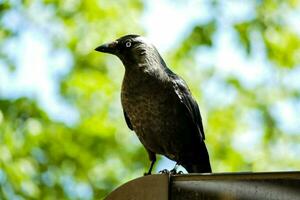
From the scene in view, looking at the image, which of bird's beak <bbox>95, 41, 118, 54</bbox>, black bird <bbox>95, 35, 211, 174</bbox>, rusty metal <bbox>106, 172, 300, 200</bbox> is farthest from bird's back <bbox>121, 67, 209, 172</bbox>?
rusty metal <bbox>106, 172, 300, 200</bbox>

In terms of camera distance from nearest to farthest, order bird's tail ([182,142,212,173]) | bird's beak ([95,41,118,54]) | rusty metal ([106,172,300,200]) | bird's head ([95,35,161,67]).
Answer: rusty metal ([106,172,300,200])
bird's beak ([95,41,118,54])
bird's head ([95,35,161,67])
bird's tail ([182,142,212,173])

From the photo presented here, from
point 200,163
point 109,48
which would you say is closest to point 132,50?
point 109,48

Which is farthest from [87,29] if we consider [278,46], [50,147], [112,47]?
[112,47]

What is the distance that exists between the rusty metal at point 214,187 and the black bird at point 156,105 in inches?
38.6

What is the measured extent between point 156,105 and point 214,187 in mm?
1190

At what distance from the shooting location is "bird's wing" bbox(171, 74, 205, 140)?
3154 millimetres

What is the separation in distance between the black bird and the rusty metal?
3.22ft

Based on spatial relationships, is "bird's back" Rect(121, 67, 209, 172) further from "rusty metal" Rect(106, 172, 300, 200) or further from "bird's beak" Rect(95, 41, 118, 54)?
"rusty metal" Rect(106, 172, 300, 200)

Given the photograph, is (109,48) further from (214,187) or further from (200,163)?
(214,187)

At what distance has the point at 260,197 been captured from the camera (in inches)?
69.1

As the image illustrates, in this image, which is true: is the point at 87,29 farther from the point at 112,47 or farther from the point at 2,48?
the point at 112,47

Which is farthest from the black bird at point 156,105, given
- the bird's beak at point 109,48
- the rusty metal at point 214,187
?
the rusty metal at point 214,187

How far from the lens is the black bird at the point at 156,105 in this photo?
3.05 meters

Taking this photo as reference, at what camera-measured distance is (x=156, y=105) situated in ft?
9.98
